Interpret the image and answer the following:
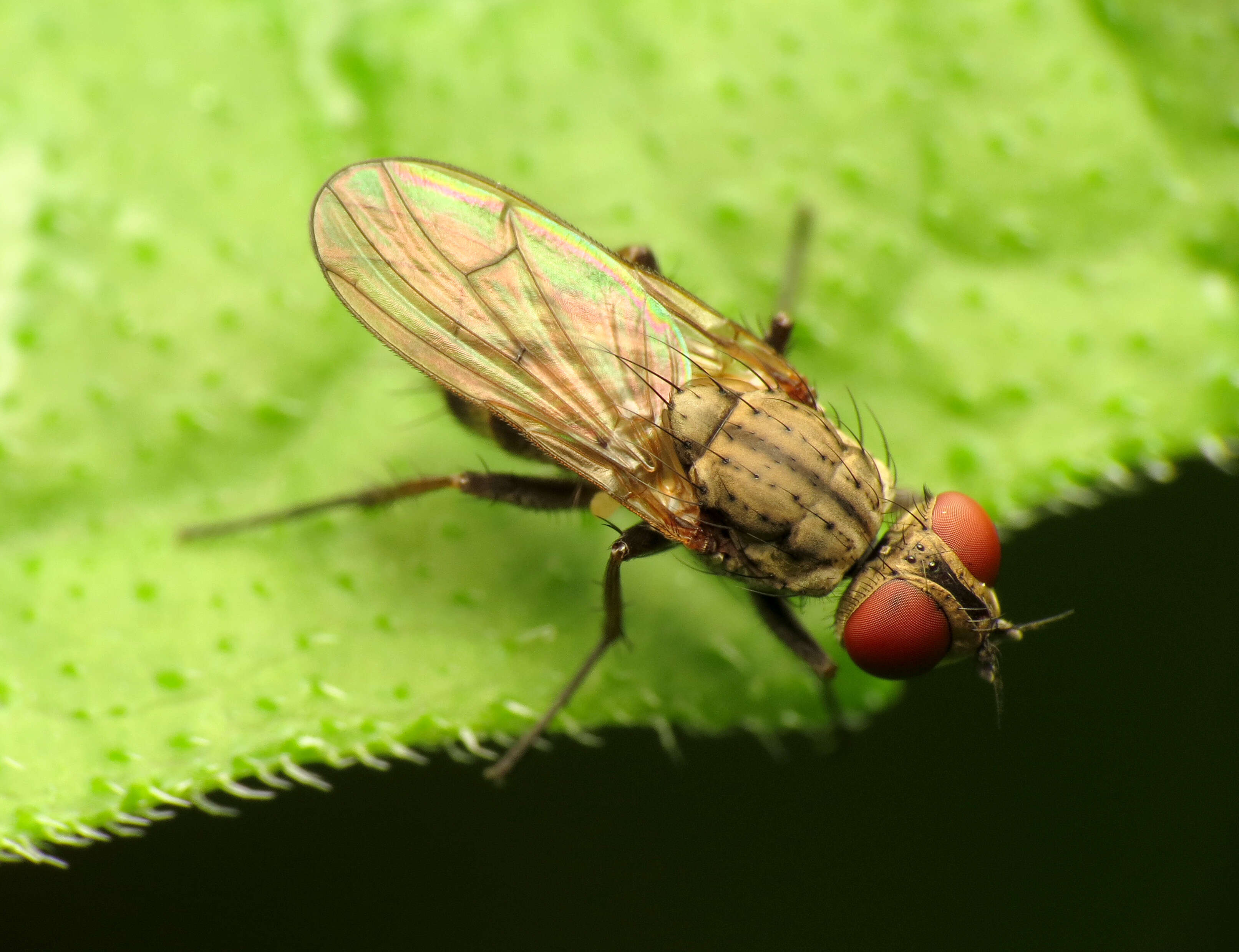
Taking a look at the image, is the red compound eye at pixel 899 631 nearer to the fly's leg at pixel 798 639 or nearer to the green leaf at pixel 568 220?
the fly's leg at pixel 798 639

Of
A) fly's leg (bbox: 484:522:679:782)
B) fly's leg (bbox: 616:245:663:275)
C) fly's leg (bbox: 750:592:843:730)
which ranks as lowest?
fly's leg (bbox: 484:522:679:782)

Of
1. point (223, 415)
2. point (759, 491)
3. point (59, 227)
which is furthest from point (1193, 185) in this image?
point (59, 227)

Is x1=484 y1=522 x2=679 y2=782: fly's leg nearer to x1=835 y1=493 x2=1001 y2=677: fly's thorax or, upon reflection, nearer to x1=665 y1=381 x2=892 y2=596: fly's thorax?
x1=665 y1=381 x2=892 y2=596: fly's thorax

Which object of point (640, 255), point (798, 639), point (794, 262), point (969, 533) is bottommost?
point (798, 639)

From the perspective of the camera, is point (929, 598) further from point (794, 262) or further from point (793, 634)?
point (794, 262)

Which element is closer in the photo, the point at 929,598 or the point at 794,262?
the point at 929,598

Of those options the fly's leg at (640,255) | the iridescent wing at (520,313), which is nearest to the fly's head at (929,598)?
the iridescent wing at (520,313)

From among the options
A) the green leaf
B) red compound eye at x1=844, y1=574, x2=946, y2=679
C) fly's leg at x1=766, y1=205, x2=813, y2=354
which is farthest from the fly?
fly's leg at x1=766, y1=205, x2=813, y2=354

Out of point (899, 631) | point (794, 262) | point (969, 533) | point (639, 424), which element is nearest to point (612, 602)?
point (639, 424)
